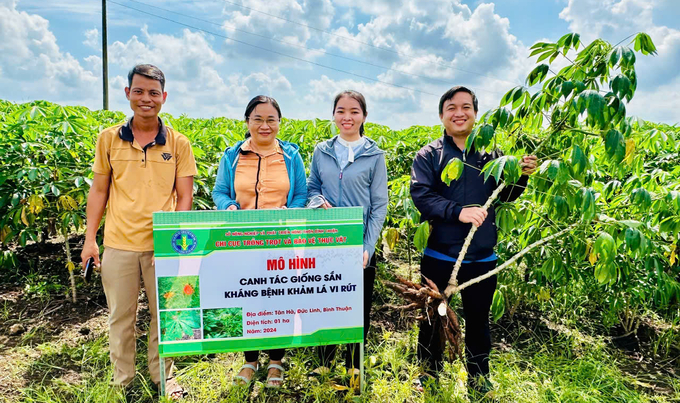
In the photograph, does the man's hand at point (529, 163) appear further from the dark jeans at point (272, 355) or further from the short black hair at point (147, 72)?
the short black hair at point (147, 72)

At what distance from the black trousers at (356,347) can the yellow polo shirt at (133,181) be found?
1139mm

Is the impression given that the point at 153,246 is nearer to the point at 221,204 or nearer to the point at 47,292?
the point at 221,204

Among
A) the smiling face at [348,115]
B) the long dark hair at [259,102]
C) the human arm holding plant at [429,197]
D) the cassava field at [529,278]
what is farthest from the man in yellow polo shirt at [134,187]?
the human arm holding plant at [429,197]

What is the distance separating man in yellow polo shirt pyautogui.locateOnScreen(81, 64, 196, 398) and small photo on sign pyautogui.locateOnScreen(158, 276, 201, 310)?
9.7 inches

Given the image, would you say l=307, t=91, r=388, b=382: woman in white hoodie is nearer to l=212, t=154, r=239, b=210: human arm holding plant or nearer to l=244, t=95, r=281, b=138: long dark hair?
l=244, t=95, r=281, b=138: long dark hair

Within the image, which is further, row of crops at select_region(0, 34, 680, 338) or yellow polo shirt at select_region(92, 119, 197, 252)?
yellow polo shirt at select_region(92, 119, 197, 252)

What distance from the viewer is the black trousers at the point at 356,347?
2.49 m

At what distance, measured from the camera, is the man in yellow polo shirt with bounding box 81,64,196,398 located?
2176mm

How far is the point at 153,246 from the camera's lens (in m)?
2.24

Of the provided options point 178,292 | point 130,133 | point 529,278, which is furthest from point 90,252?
point 529,278

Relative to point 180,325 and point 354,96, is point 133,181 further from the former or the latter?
point 354,96

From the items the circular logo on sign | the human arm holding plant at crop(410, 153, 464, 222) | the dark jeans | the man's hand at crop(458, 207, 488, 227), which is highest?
the human arm holding plant at crop(410, 153, 464, 222)

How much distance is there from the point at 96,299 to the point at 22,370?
1042mm

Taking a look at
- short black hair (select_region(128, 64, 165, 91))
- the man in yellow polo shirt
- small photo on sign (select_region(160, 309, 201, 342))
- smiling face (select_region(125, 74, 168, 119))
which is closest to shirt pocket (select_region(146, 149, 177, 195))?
the man in yellow polo shirt
